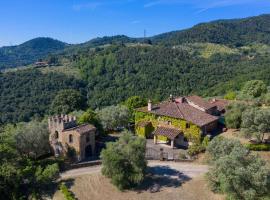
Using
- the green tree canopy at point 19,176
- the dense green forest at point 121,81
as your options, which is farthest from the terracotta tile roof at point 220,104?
the dense green forest at point 121,81

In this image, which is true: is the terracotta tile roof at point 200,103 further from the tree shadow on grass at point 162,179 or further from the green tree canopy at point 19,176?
the green tree canopy at point 19,176

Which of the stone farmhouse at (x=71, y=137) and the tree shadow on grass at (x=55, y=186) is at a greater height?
the stone farmhouse at (x=71, y=137)

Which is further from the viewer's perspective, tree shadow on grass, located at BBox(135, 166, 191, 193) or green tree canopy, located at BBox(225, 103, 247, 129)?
green tree canopy, located at BBox(225, 103, 247, 129)

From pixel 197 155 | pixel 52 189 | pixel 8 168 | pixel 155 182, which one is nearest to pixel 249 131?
pixel 197 155

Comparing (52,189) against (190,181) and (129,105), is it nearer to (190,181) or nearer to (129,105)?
(190,181)

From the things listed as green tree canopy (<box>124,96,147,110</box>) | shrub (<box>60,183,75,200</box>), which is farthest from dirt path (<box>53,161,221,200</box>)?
green tree canopy (<box>124,96,147,110</box>)

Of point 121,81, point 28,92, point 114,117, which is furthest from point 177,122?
point 121,81

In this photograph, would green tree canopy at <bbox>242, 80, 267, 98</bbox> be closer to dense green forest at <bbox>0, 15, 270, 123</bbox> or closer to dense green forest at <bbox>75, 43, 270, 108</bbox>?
dense green forest at <bbox>0, 15, 270, 123</bbox>

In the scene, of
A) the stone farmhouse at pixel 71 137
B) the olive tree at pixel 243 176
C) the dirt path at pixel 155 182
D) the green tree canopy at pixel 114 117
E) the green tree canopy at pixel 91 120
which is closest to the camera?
the olive tree at pixel 243 176
